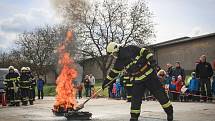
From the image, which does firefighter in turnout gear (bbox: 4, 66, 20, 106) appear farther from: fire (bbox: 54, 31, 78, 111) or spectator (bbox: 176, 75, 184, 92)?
spectator (bbox: 176, 75, 184, 92)

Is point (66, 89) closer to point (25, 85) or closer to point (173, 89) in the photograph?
point (173, 89)

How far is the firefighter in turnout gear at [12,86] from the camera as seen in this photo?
1703cm

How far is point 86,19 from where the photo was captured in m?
41.9

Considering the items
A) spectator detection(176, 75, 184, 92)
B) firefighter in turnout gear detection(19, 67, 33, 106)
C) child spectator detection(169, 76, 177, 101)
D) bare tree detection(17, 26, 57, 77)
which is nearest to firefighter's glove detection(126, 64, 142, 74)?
child spectator detection(169, 76, 177, 101)

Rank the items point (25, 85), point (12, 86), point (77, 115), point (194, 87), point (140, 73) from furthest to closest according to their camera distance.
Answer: point (12, 86), point (25, 85), point (194, 87), point (77, 115), point (140, 73)

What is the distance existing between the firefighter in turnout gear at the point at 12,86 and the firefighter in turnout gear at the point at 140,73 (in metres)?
9.60

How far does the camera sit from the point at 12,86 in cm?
1739

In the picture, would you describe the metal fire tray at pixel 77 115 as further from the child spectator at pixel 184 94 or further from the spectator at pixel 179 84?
the spectator at pixel 179 84

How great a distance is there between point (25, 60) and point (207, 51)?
102ft

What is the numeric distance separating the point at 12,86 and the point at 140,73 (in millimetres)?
10474

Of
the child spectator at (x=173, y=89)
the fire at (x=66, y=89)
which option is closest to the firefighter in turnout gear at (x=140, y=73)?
the fire at (x=66, y=89)

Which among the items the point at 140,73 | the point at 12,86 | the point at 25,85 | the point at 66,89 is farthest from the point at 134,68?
the point at 12,86

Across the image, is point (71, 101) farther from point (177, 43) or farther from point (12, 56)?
point (12, 56)

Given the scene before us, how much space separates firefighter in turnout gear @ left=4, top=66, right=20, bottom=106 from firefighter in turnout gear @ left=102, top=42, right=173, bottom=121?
31.5ft
